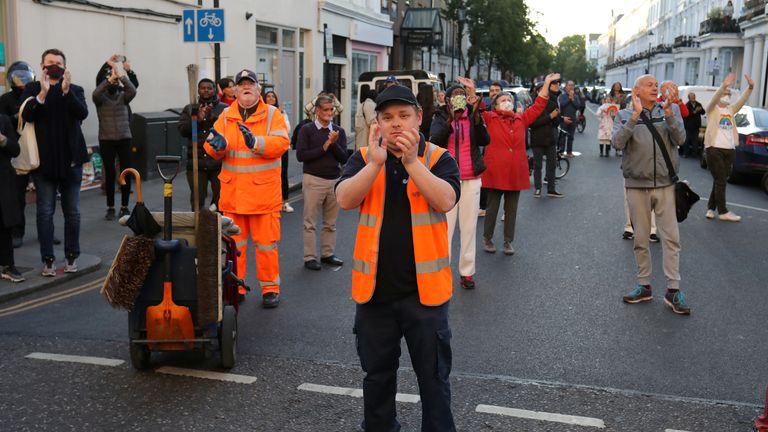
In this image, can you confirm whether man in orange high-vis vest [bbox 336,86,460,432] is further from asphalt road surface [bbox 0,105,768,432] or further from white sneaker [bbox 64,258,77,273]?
white sneaker [bbox 64,258,77,273]

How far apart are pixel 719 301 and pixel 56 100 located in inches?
258

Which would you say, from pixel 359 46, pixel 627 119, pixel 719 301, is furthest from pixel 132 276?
pixel 359 46

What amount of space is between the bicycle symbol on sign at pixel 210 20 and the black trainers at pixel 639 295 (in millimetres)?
8073

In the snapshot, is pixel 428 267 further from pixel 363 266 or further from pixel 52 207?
pixel 52 207

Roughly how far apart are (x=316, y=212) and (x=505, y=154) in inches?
90.0

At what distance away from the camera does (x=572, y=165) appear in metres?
21.0

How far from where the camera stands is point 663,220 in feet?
24.4

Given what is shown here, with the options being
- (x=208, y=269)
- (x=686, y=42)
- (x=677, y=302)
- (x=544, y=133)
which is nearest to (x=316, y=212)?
(x=208, y=269)

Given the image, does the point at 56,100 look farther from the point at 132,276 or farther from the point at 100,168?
the point at 100,168

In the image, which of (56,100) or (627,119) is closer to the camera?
(627,119)

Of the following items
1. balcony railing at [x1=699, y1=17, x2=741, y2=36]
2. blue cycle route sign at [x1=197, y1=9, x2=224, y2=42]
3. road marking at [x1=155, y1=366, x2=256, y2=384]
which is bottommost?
road marking at [x1=155, y1=366, x2=256, y2=384]

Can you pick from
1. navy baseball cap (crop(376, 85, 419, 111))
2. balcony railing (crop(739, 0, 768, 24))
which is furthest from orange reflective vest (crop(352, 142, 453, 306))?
balcony railing (crop(739, 0, 768, 24))

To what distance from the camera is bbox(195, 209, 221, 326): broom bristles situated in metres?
5.41

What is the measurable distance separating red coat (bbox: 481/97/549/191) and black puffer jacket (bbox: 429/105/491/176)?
1182mm
